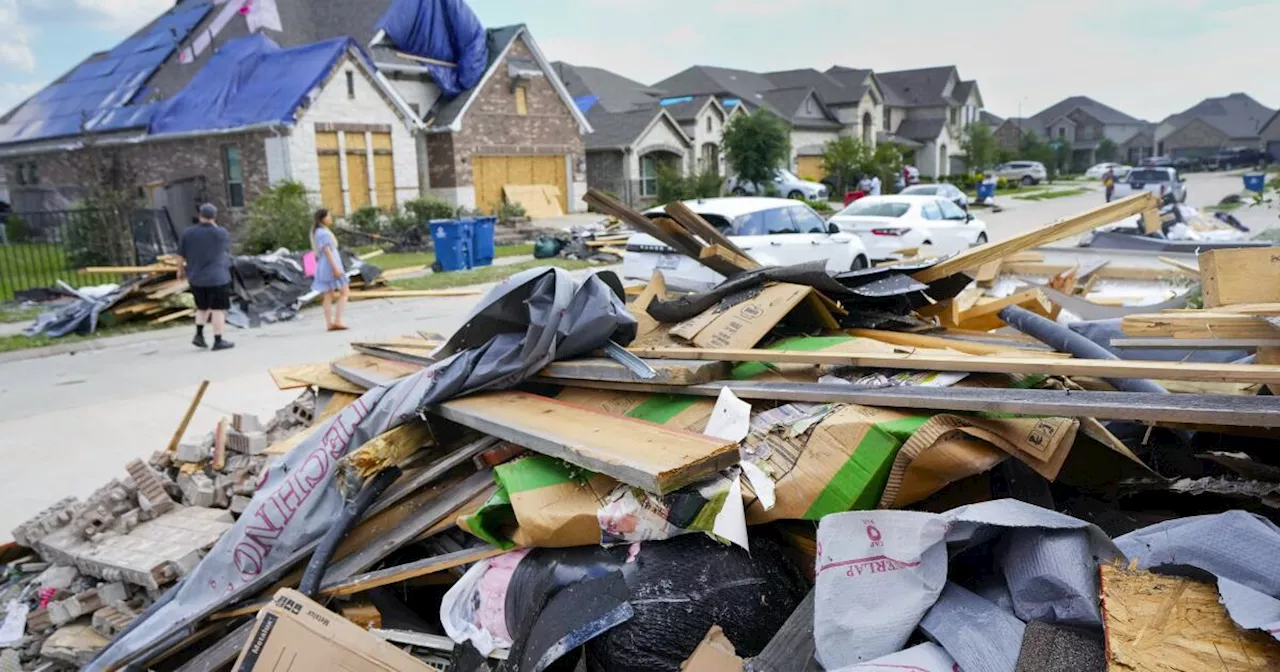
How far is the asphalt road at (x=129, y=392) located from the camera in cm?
634

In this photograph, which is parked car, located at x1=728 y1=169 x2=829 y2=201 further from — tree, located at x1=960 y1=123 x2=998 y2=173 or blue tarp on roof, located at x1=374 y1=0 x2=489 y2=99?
tree, located at x1=960 y1=123 x2=998 y2=173

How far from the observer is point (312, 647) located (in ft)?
10.1

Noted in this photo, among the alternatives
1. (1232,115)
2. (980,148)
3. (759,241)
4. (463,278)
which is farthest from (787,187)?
(1232,115)

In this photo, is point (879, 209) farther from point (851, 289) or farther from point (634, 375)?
point (634, 375)

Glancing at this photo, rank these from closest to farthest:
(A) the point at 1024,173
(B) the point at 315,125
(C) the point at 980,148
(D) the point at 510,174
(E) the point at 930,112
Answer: (B) the point at 315,125 < (D) the point at 510,174 < (C) the point at 980,148 < (A) the point at 1024,173 < (E) the point at 930,112

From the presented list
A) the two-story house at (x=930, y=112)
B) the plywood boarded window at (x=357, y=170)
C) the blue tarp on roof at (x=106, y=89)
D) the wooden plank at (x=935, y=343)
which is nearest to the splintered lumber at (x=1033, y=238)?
the wooden plank at (x=935, y=343)

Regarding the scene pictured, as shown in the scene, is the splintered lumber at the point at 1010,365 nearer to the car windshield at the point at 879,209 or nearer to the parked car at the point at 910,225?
the parked car at the point at 910,225

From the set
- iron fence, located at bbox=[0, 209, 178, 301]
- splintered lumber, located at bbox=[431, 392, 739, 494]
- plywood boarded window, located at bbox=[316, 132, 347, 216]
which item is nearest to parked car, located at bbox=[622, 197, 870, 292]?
splintered lumber, located at bbox=[431, 392, 739, 494]

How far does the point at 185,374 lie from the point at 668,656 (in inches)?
325

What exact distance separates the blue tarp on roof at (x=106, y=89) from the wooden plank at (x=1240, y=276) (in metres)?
29.5

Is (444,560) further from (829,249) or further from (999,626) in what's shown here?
(829,249)

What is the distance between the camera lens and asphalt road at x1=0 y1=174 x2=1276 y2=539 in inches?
250

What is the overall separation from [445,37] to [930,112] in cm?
4462

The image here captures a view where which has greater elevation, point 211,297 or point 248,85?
point 248,85
